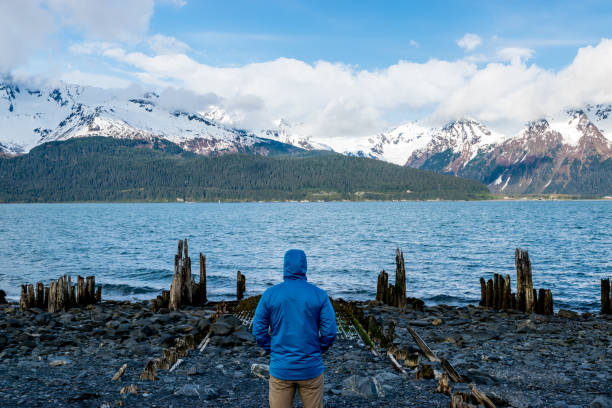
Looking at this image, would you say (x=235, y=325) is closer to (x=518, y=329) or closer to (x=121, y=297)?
(x=518, y=329)

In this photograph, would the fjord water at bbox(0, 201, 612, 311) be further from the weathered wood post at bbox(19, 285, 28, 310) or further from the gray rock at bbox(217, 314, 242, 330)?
the gray rock at bbox(217, 314, 242, 330)

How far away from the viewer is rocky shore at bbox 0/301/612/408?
11.0m

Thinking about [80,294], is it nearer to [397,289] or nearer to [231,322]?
[231,322]

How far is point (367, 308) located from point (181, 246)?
31.5 ft

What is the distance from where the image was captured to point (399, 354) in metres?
14.0

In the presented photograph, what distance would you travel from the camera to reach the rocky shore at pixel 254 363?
36.1 feet

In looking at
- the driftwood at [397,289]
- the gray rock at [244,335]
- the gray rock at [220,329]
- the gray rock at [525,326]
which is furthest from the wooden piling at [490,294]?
the gray rock at [220,329]

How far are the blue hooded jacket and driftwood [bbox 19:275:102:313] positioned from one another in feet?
66.4

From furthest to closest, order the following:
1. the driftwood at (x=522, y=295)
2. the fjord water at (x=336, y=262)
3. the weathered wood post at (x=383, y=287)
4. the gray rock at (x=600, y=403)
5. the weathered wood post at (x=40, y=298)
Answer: the fjord water at (x=336, y=262) → the weathered wood post at (x=383, y=287) → the weathered wood post at (x=40, y=298) → the driftwood at (x=522, y=295) → the gray rock at (x=600, y=403)

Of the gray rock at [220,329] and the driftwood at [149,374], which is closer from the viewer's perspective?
the driftwood at [149,374]

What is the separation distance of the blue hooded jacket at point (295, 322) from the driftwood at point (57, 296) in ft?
66.4

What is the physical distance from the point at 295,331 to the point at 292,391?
856mm

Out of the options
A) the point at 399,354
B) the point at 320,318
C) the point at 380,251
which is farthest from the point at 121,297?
the point at 380,251

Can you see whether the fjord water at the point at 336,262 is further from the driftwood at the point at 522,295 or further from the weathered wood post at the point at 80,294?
the weathered wood post at the point at 80,294
